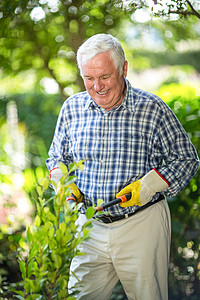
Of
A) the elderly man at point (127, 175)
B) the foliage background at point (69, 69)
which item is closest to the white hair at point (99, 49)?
the elderly man at point (127, 175)

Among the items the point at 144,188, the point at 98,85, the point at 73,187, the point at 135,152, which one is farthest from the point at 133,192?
the point at 98,85

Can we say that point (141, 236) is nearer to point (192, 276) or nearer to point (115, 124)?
point (115, 124)

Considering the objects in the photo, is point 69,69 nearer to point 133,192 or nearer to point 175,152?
point 175,152

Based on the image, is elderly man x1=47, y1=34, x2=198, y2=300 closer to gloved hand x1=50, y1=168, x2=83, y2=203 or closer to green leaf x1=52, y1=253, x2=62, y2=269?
gloved hand x1=50, y1=168, x2=83, y2=203

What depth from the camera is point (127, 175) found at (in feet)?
5.66

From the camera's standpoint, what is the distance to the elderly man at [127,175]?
5.61ft

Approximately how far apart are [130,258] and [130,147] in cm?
51

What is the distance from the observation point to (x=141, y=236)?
5.72ft

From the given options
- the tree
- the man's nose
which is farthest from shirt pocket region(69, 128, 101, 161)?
the tree

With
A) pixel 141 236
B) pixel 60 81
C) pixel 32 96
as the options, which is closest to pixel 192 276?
pixel 141 236

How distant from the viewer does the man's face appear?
1.64 metres

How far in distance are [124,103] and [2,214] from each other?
1.71m

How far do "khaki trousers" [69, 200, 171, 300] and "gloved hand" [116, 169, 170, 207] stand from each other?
0.11m

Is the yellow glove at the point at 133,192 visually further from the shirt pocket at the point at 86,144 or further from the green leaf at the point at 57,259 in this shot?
the green leaf at the point at 57,259
